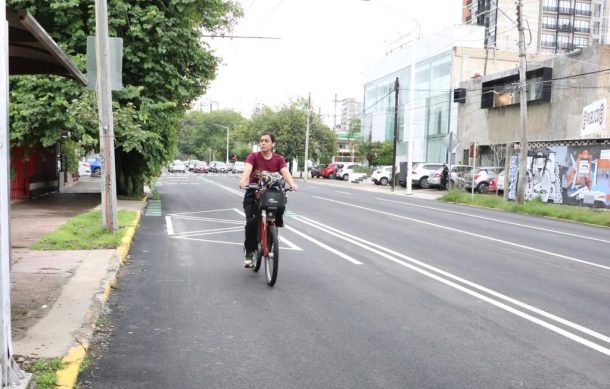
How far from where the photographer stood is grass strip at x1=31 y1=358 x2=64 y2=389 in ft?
12.9

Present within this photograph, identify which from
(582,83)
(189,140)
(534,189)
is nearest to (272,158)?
(534,189)

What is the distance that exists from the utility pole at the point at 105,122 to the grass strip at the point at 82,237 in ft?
1.08

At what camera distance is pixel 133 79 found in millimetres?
18625

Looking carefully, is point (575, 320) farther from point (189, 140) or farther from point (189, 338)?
point (189, 140)

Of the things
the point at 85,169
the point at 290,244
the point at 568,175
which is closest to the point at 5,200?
the point at 290,244

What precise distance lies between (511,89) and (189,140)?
8226 centimetres

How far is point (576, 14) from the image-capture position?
88.4 meters

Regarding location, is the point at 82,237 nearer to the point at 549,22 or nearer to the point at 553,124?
the point at 553,124

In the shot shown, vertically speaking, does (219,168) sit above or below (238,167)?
below

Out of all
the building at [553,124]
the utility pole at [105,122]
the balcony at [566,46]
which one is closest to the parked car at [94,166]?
the building at [553,124]

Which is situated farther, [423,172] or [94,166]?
[94,166]

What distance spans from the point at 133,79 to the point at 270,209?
12867mm

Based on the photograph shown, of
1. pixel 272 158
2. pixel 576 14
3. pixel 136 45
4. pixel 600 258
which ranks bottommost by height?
pixel 600 258

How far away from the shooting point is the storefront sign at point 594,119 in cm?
3116
